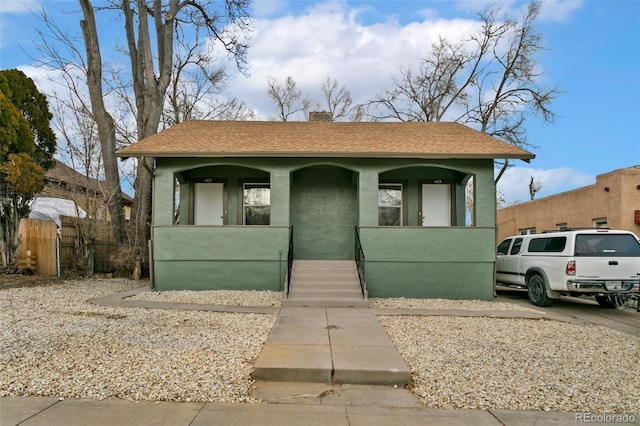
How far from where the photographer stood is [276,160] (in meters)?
10.8

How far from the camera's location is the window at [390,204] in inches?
477

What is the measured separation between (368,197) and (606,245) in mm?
5293

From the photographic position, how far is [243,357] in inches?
203

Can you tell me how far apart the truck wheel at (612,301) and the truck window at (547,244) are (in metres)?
1.40

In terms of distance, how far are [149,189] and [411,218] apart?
875 cm

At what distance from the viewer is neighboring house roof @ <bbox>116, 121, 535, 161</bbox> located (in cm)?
1048

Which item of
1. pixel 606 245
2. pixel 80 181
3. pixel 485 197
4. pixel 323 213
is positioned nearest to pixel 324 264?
pixel 323 213

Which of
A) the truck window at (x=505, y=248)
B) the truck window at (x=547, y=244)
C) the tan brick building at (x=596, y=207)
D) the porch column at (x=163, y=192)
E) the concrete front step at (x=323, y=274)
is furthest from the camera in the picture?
the tan brick building at (x=596, y=207)

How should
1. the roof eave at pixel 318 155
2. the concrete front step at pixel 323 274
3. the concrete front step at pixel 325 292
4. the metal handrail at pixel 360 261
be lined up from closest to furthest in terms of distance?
1. the concrete front step at pixel 325 292
2. the metal handrail at pixel 360 261
3. the concrete front step at pixel 323 274
4. the roof eave at pixel 318 155

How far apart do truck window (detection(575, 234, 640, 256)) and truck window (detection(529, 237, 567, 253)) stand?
0.36 metres

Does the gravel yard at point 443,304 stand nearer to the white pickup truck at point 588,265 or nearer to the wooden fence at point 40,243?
the white pickup truck at point 588,265

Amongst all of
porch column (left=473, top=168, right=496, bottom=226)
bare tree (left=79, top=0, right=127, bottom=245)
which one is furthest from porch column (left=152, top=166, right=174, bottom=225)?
porch column (left=473, top=168, right=496, bottom=226)

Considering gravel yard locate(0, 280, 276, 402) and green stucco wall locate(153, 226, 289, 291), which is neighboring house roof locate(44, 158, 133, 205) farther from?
gravel yard locate(0, 280, 276, 402)

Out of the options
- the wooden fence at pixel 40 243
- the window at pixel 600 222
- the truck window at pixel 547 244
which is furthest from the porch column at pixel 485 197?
the wooden fence at pixel 40 243
